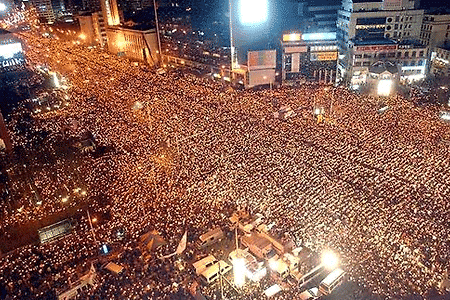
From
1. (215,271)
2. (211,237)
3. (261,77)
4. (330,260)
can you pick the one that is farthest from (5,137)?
(261,77)

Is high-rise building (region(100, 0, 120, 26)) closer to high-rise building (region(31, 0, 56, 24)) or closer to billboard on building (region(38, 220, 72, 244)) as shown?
high-rise building (region(31, 0, 56, 24))

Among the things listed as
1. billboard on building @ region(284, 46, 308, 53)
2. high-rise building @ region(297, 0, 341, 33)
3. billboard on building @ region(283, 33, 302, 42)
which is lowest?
billboard on building @ region(284, 46, 308, 53)

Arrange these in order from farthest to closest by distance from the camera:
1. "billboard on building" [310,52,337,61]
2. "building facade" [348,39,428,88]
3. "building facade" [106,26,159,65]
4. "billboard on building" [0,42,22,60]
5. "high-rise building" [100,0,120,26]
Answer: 1. "high-rise building" [100,0,120,26]
2. "building facade" [106,26,159,65]
3. "billboard on building" [0,42,22,60]
4. "billboard on building" [310,52,337,61]
5. "building facade" [348,39,428,88]

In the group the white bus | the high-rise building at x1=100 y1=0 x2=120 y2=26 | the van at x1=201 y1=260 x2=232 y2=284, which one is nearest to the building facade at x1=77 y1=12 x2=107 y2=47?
the high-rise building at x1=100 y1=0 x2=120 y2=26

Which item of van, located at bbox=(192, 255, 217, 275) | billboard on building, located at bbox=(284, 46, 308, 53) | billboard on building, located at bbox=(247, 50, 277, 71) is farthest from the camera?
billboard on building, located at bbox=(247, 50, 277, 71)

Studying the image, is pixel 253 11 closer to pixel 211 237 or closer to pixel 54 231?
pixel 211 237

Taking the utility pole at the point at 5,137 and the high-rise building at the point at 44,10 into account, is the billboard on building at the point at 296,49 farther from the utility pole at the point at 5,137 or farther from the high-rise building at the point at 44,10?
the high-rise building at the point at 44,10

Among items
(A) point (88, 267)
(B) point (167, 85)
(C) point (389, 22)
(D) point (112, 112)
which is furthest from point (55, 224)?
(C) point (389, 22)

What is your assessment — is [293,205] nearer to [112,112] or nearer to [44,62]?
[112,112]
